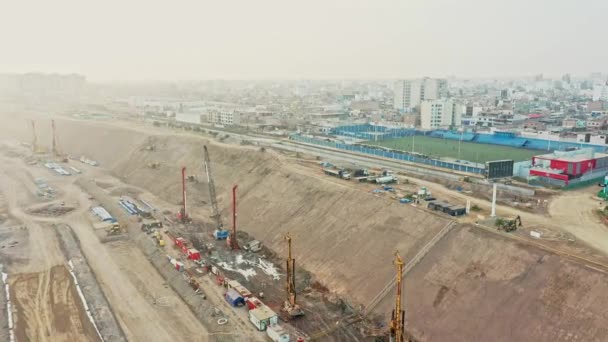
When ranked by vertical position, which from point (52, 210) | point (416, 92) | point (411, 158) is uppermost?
point (416, 92)

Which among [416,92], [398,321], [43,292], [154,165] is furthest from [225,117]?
[398,321]

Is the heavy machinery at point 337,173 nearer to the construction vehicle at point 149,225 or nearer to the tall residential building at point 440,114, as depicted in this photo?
the construction vehicle at point 149,225

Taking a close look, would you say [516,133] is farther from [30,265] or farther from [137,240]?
[30,265]

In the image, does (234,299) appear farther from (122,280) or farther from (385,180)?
(385,180)

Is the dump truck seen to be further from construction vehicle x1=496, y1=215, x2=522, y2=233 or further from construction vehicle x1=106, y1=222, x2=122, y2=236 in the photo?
construction vehicle x1=106, y1=222, x2=122, y2=236

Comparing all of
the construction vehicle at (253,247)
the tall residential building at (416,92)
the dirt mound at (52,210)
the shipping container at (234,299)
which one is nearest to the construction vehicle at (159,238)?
the construction vehicle at (253,247)

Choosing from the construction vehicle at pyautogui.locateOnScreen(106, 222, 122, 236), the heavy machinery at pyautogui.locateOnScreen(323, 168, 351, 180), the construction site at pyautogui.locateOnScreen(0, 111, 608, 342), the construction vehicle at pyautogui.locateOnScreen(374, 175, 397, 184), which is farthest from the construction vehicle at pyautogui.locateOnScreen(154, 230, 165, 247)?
the construction vehicle at pyautogui.locateOnScreen(374, 175, 397, 184)
